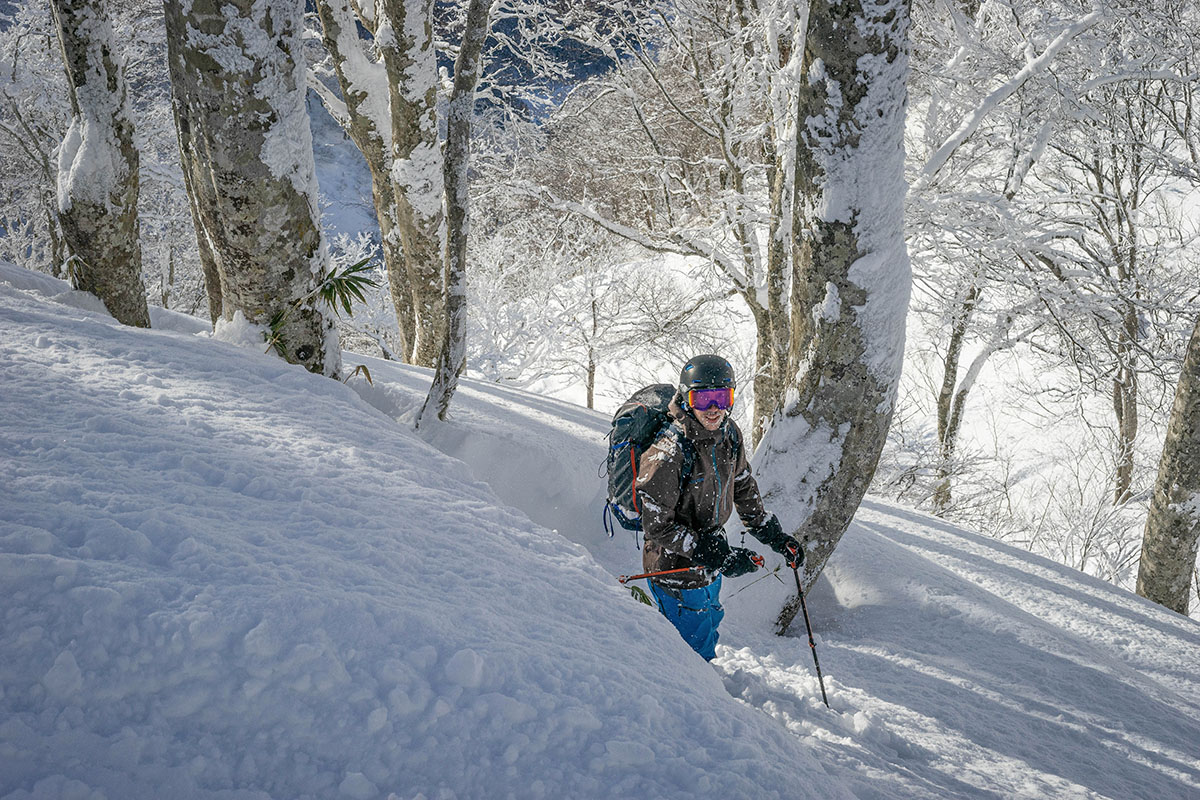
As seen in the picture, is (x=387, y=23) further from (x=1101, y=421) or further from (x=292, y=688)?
(x=1101, y=421)

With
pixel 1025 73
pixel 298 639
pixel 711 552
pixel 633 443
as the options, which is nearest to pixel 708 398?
pixel 633 443

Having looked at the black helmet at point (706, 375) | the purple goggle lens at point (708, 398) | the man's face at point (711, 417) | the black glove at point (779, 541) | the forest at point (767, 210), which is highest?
the forest at point (767, 210)

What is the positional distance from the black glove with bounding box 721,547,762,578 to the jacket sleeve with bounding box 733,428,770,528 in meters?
0.36

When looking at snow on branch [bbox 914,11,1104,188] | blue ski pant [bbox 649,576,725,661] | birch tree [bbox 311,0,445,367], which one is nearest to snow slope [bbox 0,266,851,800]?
blue ski pant [bbox 649,576,725,661]

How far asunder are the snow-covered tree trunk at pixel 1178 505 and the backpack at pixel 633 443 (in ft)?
15.3

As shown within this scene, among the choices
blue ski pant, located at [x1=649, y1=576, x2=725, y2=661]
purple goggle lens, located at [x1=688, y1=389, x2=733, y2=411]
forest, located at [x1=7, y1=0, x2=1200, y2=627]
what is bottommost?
blue ski pant, located at [x1=649, y1=576, x2=725, y2=661]

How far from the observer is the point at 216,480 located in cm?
200

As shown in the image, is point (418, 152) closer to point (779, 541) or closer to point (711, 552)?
point (779, 541)

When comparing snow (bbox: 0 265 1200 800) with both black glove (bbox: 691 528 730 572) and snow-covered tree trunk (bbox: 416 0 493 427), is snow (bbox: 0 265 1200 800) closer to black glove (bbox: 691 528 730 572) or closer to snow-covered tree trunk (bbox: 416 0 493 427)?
black glove (bbox: 691 528 730 572)

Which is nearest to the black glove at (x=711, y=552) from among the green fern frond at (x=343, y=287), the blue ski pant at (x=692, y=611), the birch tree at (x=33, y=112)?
the blue ski pant at (x=692, y=611)

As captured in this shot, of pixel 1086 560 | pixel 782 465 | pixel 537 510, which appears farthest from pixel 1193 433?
pixel 1086 560

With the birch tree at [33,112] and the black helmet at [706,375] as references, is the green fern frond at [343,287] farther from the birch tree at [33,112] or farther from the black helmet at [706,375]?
the birch tree at [33,112]

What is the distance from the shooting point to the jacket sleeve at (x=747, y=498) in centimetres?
314

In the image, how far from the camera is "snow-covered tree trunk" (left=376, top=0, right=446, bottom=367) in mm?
6996
